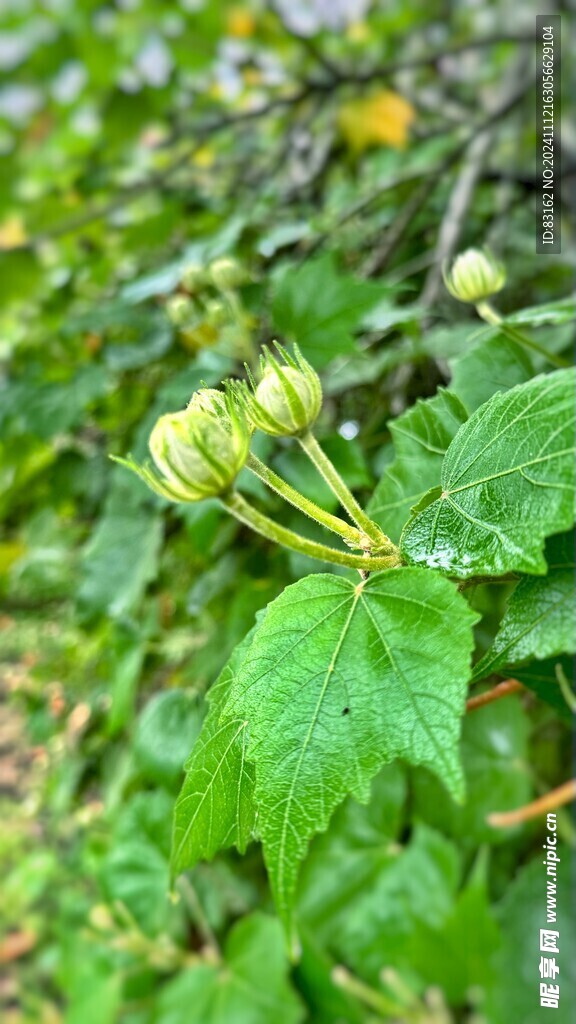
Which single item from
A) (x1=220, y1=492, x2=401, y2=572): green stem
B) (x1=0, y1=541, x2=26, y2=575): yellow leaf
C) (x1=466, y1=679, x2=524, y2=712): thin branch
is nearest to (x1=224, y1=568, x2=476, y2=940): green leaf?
(x1=220, y1=492, x2=401, y2=572): green stem

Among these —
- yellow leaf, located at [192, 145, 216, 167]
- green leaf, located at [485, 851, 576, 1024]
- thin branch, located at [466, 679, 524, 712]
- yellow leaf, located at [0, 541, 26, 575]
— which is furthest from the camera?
yellow leaf, located at [192, 145, 216, 167]

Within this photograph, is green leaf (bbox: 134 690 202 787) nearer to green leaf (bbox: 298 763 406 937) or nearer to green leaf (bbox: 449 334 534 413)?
green leaf (bbox: 298 763 406 937)

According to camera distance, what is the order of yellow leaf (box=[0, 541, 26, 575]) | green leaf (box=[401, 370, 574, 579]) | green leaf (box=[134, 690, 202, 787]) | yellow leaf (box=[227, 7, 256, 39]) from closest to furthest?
green leaf (box=[401, 370, 574, 579]) → green leaf (box=[134, 690, 202, 787]) → yellow leaf (box=[0, 541, 26, 575]) → yellow leaf (box=[227, 7, 256, 39])

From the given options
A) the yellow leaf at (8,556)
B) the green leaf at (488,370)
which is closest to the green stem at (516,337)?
the green leaf at (488,370)

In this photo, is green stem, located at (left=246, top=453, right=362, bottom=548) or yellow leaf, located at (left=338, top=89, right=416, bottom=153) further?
yellow leaf, located at (left=338, top=89, right=416, bottom=153)

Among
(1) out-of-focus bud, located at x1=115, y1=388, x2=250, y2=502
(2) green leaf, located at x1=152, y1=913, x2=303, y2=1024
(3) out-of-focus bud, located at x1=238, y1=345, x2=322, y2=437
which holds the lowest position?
(2) green leaf, located at x1=152, y1=913, x2=303, y2=1024

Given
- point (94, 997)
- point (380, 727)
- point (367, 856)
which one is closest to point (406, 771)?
point (367, 856)

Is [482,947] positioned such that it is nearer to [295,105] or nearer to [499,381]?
[499,381]

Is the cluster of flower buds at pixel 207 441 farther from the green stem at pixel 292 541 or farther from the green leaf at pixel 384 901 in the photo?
the green leaf at pixel 384 901
